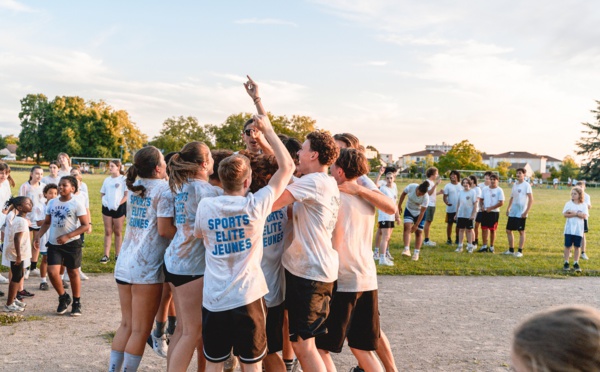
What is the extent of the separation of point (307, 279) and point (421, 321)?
11.3 ft

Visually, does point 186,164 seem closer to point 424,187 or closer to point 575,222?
point 424,187

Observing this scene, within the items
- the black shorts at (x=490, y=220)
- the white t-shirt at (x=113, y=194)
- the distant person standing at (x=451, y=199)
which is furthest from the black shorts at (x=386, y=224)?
the white t-shirt at (x=113, y=194)

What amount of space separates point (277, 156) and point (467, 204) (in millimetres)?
10506

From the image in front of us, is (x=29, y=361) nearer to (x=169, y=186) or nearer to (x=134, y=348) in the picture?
(x=134, y=348)

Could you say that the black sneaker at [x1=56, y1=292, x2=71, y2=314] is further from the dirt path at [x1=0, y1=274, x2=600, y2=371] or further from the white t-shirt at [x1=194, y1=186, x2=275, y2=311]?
the white t-shirt at [x1=194, y1=186, x2=275, y2=311]

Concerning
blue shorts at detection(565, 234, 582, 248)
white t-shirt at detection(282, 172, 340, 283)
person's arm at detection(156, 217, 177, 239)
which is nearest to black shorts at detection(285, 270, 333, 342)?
white t-shirt at detection(282, 172, 340, 283)

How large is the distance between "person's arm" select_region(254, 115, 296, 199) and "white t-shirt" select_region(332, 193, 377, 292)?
70cm

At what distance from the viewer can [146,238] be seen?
4250 mm

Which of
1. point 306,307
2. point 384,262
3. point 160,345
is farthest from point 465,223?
point 306,307

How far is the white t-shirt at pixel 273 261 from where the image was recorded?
3.99 metres

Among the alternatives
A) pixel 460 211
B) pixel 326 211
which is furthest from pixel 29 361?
pixel 460 211

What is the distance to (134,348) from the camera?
13.6ft

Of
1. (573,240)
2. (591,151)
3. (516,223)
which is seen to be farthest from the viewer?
(591,151)

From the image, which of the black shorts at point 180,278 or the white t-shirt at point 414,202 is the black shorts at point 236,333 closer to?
the black shorts at point 180,278
